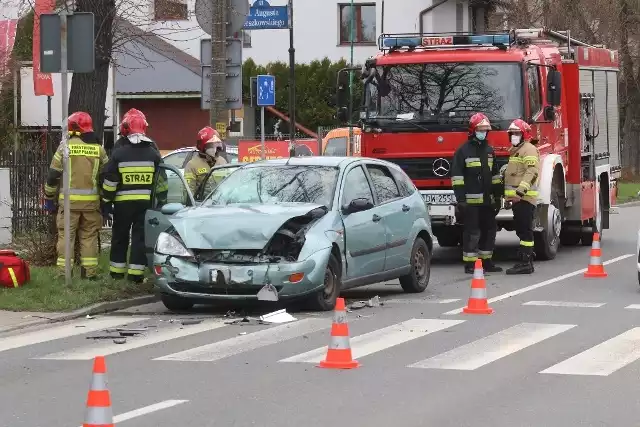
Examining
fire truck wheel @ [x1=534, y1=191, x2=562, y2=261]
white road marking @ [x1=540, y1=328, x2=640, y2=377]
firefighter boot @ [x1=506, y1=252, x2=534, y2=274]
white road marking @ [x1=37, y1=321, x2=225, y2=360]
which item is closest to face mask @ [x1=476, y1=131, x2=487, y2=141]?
firefighter boot @ [x1=506, y1=252, x2=534, y2=274]

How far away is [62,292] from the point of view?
14242 mm

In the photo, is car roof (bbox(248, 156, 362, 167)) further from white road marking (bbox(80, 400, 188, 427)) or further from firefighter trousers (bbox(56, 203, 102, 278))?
white road marking (bbox(80, 400, 188, 427))

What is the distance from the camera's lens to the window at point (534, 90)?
1903 centimetres

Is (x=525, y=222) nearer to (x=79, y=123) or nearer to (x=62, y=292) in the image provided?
(x=79, y=123)

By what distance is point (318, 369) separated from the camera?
10062 millimetres

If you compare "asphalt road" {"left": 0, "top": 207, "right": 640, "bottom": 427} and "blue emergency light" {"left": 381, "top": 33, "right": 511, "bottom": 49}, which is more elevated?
"blue emergency light" {"left": 381, "top": 33, "right": 511, "bottom": 49}

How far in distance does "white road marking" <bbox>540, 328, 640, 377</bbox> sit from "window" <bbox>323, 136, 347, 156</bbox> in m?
22.8

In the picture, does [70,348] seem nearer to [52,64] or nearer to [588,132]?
[52,64]

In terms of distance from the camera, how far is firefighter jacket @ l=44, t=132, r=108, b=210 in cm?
1503

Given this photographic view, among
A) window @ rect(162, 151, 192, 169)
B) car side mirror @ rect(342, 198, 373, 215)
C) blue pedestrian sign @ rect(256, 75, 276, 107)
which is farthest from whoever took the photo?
blue pedestrian sign @ rect(256, 75, 276, 107)

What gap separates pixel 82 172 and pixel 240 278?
116 inches

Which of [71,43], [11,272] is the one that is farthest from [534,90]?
[11,272]

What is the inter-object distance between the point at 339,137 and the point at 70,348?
2352 centimetres

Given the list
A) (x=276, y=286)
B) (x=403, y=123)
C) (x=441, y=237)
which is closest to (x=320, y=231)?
(x=276, y=286)
